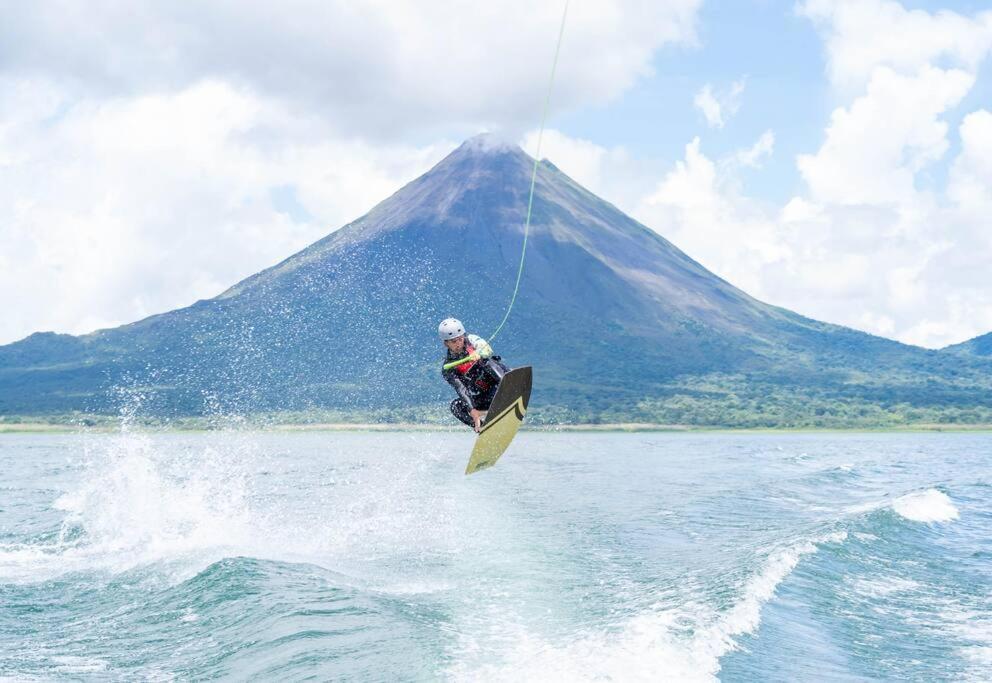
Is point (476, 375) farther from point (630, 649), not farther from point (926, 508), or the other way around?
point (926, 508)

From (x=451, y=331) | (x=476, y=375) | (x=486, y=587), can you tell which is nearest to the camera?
(x=486, y=587)

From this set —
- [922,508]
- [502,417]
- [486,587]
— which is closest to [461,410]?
[502,417]

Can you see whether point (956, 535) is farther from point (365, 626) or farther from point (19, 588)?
point (19, 588)

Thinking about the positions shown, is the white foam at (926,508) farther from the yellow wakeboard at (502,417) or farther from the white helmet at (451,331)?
the white helmet at (451,331)

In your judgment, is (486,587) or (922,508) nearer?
(486,587)

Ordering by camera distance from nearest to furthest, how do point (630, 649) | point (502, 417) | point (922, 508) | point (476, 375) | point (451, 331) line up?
point (630, 649) < point (451, 331) < point (476, 375) < point (502, 417) < point (922, 508)

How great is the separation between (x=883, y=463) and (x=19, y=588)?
5358 cm

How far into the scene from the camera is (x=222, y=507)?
25266 mm

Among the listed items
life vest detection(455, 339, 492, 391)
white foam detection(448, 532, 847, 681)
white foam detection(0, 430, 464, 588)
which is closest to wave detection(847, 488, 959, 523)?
white foam detection(0, 430, 464, 588)

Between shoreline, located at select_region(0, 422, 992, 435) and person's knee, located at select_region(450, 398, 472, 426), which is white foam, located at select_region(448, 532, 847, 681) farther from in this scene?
shoreline, located at select_region(0, 422, 992, 435)

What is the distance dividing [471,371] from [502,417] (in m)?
1.52

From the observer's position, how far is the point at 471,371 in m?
16.9

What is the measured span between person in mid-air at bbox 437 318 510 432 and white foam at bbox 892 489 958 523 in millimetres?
15518

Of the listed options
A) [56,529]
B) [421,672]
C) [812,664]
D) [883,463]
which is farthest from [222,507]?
[883,463]
